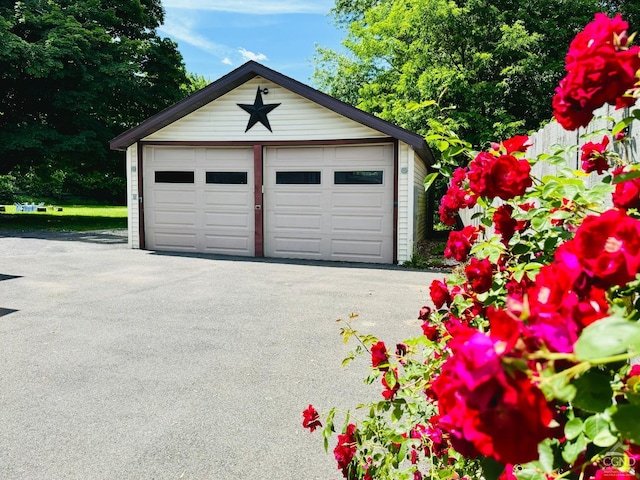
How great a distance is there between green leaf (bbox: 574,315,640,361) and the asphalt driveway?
2.13 meters

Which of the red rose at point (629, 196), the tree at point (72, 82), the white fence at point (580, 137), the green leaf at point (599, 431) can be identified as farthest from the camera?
the tree at point (72, 82)

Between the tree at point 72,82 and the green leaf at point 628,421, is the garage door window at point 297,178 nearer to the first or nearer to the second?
the tree at point 72,82

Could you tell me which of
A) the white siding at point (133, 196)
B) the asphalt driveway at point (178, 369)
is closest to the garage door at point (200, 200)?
the white siding at point (133, 196)

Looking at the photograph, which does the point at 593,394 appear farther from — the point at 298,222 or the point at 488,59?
the point at 488,59

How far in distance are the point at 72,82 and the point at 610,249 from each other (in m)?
19.9

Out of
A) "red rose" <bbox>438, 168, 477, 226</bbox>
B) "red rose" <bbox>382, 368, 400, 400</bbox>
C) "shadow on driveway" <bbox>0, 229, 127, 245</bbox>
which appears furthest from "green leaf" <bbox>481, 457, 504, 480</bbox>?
"shadow on driveway" <bbox>0, 229, 127, 245</bbox>

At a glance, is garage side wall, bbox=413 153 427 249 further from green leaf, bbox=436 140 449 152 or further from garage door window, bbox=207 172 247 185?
green leaf, bbox=436 140 449 152

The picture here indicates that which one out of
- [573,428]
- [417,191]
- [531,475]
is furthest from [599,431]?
[417,191]

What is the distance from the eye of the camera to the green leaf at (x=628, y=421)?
2.09ft

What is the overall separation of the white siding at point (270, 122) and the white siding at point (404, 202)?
2.09 ft

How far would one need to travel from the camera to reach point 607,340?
0.55 metres

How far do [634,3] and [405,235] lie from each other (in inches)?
572

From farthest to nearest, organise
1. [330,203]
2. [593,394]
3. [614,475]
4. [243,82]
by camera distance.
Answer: [243,82]
[330,203]
[614,475]
[593,394]

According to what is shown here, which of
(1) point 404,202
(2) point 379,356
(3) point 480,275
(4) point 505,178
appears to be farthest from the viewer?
(1) point 404,202
